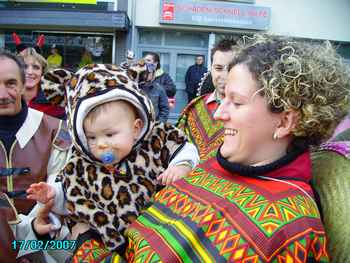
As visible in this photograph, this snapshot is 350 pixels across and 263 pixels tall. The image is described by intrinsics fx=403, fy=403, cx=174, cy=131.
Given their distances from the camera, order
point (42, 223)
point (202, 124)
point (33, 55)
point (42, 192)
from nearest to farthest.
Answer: point (42, 192)
point (42, 223)
point (202, 124)
point (33, 55)

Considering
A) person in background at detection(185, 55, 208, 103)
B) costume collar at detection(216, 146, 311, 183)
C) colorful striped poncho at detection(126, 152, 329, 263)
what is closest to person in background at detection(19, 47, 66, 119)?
colorful striped poncho at detection(126, 152, 329, 263)

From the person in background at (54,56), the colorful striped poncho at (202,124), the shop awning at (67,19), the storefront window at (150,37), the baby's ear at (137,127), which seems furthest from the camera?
the storefront window at (150,37)

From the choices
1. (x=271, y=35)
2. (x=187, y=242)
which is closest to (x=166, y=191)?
(x=187, y=242)

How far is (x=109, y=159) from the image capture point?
63.3 inches

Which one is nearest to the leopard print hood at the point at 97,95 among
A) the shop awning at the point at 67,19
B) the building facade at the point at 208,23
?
the shop awning at the point at 67,19

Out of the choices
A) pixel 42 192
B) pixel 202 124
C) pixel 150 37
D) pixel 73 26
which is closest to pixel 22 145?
pixel 42 192

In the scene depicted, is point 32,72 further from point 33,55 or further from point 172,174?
point 172,174

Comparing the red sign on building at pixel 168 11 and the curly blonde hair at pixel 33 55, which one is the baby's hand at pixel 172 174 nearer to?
the curly blonde hair at pixel 33 55

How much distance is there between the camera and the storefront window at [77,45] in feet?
40.5

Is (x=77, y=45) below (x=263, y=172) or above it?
above

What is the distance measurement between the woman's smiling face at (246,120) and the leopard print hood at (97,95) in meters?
0.40

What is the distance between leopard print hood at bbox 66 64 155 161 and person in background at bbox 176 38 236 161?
3.55 ft

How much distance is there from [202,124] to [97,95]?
148 centimetres

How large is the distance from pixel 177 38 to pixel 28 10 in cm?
450
